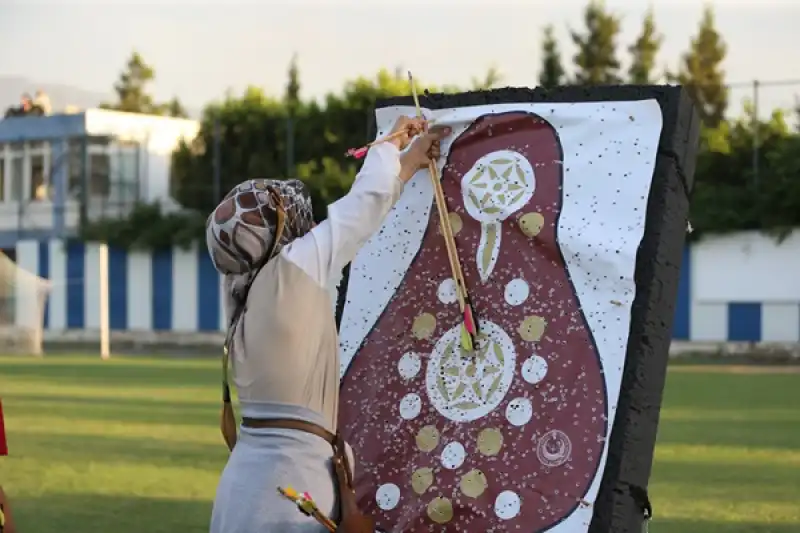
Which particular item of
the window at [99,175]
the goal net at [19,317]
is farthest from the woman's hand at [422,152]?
the window at [99,175]

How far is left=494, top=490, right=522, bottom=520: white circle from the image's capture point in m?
3.77

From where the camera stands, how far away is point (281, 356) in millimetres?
3229

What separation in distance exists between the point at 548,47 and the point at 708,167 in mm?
10565

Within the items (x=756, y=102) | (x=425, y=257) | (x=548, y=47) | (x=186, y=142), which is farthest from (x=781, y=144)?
(x=425, y=257)

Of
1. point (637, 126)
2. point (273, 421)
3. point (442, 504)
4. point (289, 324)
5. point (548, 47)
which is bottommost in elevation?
point (442, 504)

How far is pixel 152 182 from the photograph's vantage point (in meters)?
36.4

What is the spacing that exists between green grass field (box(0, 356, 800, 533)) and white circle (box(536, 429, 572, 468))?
332 cm

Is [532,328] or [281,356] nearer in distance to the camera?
[281,356]

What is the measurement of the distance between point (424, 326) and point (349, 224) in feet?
2.89

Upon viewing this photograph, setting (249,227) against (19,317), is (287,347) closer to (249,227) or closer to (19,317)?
(249,227)

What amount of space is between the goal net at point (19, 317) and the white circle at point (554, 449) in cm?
Answer: 2265

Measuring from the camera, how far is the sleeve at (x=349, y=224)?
3.29m

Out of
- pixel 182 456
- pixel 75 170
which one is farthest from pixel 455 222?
pixel 75 170

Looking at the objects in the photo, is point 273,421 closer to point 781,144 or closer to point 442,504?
point 442,504
